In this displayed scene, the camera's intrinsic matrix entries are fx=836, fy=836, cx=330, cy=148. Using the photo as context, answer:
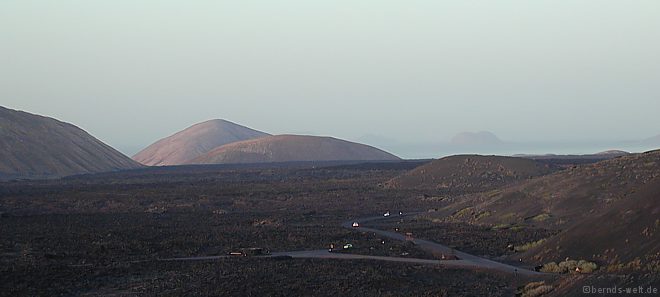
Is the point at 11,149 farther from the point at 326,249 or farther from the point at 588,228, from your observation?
the point at 588,228

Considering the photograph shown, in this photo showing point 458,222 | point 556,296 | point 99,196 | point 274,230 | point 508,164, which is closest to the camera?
point 556,296

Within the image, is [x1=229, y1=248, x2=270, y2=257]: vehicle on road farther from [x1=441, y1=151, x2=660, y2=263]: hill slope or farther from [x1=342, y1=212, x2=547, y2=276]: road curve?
[x1=441, y1=151, x2=660, y2=263]: hill slope

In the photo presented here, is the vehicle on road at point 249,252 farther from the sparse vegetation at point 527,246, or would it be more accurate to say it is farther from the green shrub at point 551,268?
the green shrub at point 551,268

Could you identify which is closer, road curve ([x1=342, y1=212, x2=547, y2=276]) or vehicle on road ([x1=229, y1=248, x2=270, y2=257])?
road curve ([x1=342, y1=212, x2=547, y2=276])

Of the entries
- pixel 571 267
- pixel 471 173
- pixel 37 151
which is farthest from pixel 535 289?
pixel 37 151

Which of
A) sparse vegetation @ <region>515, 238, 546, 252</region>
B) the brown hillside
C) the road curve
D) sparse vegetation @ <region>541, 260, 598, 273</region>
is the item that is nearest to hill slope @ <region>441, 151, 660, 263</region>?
the brown hillside

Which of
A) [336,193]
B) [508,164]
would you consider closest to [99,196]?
[336,193]
